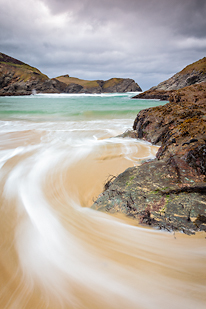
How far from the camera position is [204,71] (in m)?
52.3

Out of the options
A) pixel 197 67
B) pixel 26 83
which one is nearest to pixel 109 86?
pixel 26 83

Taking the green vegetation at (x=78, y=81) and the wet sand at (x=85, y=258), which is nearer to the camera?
the wet sand at (x=85, y=258)

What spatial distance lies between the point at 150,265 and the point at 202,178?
51.4 inches

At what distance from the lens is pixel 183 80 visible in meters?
57.8

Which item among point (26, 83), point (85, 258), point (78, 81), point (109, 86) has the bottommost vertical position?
point (85, 258)

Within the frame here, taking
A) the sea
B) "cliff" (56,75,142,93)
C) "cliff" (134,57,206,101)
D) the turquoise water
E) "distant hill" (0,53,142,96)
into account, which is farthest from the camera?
"cliff" (56,75,142,93)

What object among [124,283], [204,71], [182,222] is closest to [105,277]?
[124,283]

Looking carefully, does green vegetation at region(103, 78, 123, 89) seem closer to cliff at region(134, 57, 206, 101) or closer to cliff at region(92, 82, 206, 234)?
cliff at region(134, 57, 206, 101)

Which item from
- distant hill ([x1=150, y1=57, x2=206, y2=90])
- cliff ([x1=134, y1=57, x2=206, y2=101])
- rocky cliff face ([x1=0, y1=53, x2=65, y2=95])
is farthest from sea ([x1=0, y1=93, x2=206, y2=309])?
rocky cliff face ([x1=0, y1=53, x2=65, y2=95])

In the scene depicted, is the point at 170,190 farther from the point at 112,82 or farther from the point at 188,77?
the point at 112,82

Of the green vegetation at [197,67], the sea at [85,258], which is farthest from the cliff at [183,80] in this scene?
the sea at [85,258]

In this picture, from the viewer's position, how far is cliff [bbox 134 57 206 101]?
5006 centimetres

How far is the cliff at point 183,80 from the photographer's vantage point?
50062 mm

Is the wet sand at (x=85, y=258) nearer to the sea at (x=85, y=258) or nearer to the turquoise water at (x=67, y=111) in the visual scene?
the sea at (x=85, y=258)
